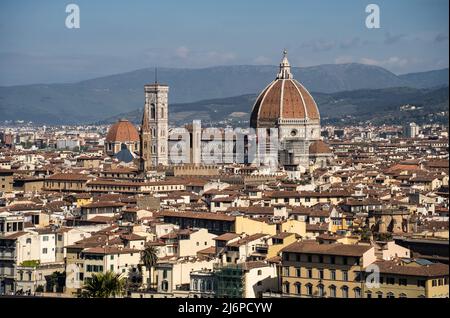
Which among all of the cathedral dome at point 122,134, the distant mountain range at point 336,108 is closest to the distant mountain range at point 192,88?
the distant mountain range at point 336,108

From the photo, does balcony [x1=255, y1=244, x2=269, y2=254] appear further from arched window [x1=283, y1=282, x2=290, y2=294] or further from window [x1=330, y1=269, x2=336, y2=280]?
window [x1=330, y1=269, x2=336, y2=280]

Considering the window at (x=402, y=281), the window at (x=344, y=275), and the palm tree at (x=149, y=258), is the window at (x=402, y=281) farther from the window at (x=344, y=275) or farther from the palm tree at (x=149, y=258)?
the palm tree at (x=149, y=258)

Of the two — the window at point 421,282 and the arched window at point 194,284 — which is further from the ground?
the window at point 421,282

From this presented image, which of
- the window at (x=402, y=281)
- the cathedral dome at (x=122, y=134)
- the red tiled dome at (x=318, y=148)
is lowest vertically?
the window at (x=402, y=281)
